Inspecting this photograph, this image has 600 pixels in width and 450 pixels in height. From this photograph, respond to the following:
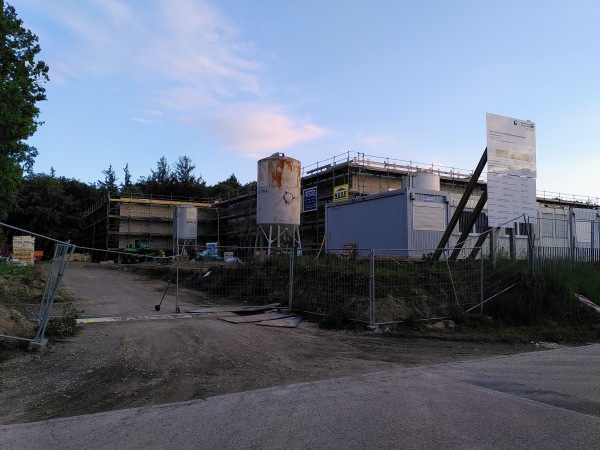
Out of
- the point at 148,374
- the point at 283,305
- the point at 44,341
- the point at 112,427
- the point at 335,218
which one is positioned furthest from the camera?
the point at 335,218

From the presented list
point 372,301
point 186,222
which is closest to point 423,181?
point 372,301

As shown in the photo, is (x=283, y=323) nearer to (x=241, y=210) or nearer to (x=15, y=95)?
(x=15, y=95)

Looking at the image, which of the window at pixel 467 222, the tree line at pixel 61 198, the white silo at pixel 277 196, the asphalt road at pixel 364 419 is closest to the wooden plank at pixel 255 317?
the asphalt road at pixel 364 419

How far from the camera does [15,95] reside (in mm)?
25344

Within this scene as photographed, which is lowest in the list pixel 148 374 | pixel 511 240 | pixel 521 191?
pixel 148 374

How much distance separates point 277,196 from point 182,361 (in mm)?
18739

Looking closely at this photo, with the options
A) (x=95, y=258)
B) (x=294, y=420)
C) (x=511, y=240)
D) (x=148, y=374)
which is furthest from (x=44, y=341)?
(x=95, y=258)

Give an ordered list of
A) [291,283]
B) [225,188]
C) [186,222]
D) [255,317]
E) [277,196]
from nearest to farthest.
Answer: [255,317] < [291,283] < [277,196] < [186,222] < [225,188]

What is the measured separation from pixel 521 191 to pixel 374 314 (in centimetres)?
692

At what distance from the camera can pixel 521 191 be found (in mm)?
14203

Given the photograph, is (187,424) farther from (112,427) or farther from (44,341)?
(44,341)

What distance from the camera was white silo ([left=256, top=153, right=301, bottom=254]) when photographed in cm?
2600

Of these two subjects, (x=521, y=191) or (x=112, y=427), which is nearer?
(x=112, y=427)

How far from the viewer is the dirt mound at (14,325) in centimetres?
784
